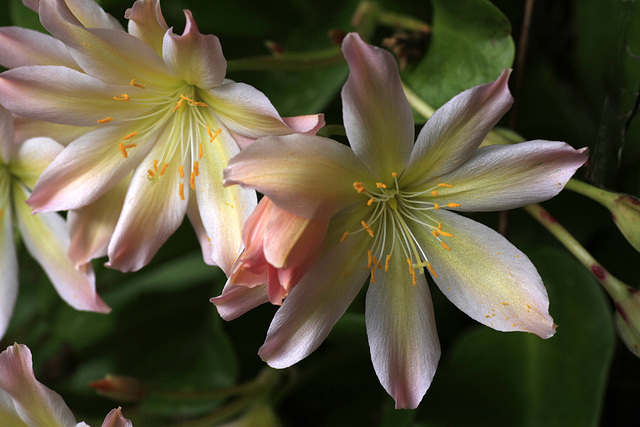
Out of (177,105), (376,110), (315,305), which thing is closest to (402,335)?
(315,305)

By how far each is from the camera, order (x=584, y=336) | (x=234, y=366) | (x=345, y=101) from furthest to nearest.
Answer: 1. (x=234, y=366)
2. (x=584, y=336)
3. (x=345, y=101)

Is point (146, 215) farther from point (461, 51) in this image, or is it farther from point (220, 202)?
point (461, 51)

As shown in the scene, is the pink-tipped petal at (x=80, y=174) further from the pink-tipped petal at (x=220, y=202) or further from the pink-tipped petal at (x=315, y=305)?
the pink-tipped petal at (x=315, y=305)

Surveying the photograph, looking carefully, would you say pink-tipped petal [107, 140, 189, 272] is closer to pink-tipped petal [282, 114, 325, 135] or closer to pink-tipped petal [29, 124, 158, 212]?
pink-tipped petal [29, 124, 158, 212]

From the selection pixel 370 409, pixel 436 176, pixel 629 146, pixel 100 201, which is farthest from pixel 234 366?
pixel 629 146

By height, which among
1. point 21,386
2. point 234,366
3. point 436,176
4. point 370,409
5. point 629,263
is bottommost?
point 370,409

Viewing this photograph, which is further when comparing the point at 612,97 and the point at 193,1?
the point at 193,1

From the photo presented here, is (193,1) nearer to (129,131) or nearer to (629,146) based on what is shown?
(129,131)
